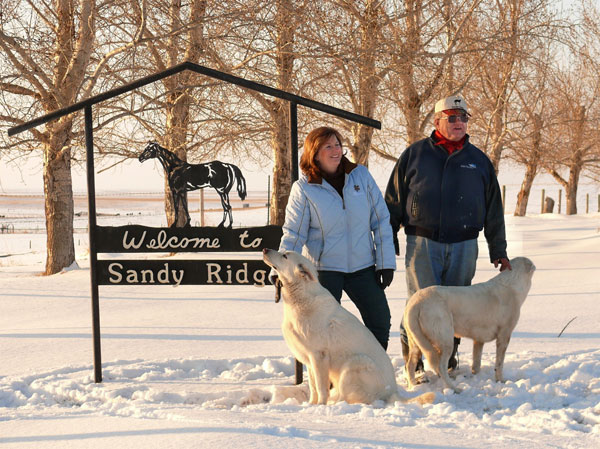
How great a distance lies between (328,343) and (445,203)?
1.55 meters

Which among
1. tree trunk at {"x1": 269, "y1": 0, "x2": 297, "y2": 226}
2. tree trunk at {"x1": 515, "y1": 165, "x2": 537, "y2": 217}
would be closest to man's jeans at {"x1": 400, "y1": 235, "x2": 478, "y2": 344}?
tree trunk at {"x1": 269, "y1": 0, "x2": 297, "y2": 226}

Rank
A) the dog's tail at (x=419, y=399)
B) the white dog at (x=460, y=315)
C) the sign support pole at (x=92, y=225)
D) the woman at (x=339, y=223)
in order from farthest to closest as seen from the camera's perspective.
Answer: the sign support pole at (x=92, y=225) < the white dog at (x=460, y=315) < the woman at (x=339, y=223) < the dog's tail at (x=419, y=399)

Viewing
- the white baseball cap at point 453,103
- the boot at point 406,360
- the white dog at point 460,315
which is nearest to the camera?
the white dog at point 460,315

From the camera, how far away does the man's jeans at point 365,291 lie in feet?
15.6

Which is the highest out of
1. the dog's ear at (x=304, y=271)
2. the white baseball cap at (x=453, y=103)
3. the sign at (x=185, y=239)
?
the white baseball cap at (x=453, y=103)

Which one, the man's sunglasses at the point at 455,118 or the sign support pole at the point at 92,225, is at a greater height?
the man's sunglasses at the point at 455,118

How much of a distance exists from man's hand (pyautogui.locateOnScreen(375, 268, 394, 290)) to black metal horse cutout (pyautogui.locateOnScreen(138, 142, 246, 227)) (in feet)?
4.67

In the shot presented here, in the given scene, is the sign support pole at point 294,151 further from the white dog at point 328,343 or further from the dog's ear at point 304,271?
the dog's ear at point 304,271

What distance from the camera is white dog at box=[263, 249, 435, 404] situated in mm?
4320

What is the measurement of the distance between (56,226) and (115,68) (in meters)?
3.51

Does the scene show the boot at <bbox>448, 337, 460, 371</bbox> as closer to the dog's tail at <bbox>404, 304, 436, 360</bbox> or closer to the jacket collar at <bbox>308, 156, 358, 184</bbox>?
the dog's tail at <bbox>404, 304, 436, 360</bbox>

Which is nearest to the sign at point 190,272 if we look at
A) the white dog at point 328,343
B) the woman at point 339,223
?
the woman at point 339,223

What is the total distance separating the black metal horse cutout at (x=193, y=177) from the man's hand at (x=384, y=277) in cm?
142

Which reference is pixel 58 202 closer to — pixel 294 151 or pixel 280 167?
pixel 280 167
